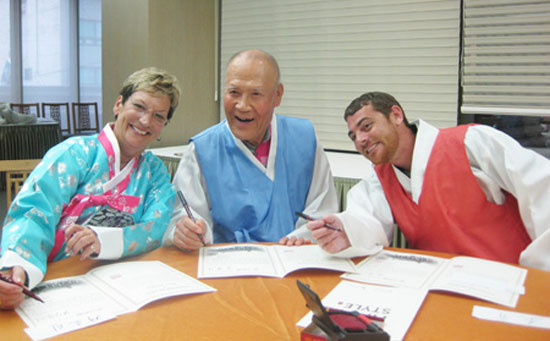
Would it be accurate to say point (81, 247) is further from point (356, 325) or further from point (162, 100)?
point (356, 325)

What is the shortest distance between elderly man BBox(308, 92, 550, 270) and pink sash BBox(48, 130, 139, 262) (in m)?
0.69

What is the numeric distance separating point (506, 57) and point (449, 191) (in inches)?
65.4

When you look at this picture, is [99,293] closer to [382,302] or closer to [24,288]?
[24,288]

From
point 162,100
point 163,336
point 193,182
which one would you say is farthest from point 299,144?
point 163,336

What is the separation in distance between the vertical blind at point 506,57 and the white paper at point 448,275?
1903 mm

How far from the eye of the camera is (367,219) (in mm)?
1677

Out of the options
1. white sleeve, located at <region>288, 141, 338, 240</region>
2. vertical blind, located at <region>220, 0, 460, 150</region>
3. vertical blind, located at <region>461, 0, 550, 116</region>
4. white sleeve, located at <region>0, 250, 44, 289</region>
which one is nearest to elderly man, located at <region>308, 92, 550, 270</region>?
white sleeve, located at <region>288, 141, 338, 240</region>

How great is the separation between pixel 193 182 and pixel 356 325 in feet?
4.29

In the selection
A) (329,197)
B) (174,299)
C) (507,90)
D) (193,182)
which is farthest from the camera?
(507,90)

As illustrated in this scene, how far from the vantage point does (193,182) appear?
6.70 feet

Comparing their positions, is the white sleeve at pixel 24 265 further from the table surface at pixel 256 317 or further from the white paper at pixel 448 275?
the white paper at pixel 448 275

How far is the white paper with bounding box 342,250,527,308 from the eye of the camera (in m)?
1.19

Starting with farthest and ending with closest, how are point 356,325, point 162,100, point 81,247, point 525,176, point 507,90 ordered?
point 507,90 < point 162,100 < point 525,176 < point 81,247 < point 356,325

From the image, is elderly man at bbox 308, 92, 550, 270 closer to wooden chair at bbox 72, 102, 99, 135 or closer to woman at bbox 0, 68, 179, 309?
woman at bbox 0, 68, 179, 309
